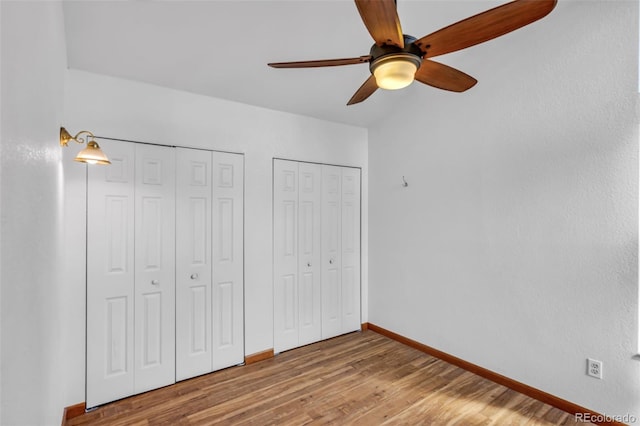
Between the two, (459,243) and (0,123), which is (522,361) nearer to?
(459,243)

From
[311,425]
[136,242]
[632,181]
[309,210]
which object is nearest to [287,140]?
[309,210]

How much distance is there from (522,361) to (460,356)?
577 millimetres

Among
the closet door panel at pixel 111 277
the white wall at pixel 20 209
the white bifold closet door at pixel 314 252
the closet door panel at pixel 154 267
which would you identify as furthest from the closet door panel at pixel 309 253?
the white wall at pixel 20 209

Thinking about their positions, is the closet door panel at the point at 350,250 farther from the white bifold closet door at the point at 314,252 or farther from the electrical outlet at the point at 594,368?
the electrical outlet at the point at 594,368

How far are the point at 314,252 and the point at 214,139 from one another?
165cm

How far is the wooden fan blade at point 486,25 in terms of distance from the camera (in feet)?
3.75

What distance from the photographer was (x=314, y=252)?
374 centimetres

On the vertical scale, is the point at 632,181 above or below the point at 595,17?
below

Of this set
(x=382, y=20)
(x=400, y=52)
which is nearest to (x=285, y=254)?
(x=400, y=52)

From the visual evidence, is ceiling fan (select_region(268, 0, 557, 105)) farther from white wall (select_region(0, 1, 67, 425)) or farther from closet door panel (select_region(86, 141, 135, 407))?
closet door panel (select_region(86, 141, 135, 407))

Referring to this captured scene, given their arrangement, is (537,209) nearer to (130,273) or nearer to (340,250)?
(340,250)

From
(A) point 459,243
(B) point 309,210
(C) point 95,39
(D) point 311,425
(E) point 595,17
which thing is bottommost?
(D) point 311,425

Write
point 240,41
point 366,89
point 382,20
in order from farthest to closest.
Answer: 1. point 240,41
2. point 366,89
3. point 382,20

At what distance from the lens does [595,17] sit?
7.69 ft
